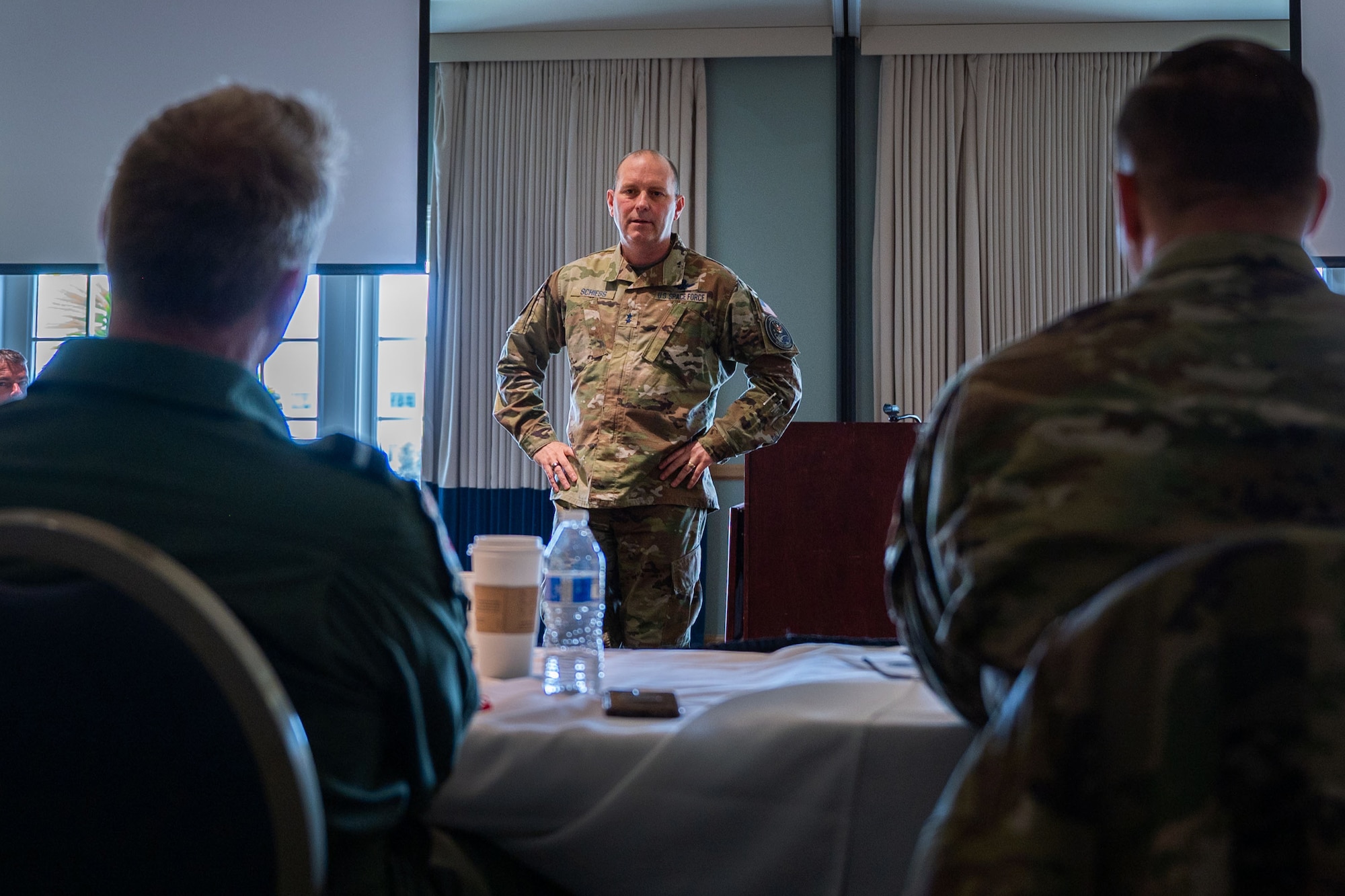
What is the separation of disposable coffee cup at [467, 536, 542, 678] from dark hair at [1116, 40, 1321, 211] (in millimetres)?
743

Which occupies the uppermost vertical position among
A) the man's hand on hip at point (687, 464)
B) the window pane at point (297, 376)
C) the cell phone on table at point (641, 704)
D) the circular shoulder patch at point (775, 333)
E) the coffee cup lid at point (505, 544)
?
the window pane at point (297, 376)

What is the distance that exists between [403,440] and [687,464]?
9.98ft

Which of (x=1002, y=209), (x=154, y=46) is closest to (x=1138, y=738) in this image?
(x=154, y=46)

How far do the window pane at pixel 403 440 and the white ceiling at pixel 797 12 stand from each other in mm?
1897

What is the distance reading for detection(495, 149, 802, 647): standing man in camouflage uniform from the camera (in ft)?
9.10

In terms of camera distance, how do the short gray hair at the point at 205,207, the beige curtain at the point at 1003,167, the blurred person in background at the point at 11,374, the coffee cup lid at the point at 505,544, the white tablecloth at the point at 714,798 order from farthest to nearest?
the beige curtain at the point at 1003,167 → the blurred person in background at the point at 11,374 → the coffee cup lid at the point at 505,544 → the white tablecloth at the point at 714,798 → the short gray hair at the point at 205,207

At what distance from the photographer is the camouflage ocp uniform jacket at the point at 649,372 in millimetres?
2797

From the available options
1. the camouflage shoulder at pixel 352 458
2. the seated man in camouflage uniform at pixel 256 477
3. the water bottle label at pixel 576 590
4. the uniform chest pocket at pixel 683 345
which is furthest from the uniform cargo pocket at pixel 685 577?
the camouflage shoulder at pixel 352 458

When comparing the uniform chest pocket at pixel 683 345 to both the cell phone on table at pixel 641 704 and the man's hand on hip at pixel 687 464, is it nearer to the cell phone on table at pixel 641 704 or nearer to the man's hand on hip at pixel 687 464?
the man's hand on hip at pixel 687 464

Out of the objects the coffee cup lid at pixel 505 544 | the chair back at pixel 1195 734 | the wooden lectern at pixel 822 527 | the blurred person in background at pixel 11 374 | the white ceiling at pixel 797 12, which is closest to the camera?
the chair back at pixel 1195 734

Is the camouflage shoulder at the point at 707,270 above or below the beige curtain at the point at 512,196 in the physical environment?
below

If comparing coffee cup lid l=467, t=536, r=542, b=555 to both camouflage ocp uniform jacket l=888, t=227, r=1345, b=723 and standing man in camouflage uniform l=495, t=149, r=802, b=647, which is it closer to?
camouflage ocp uniform jacket l=888, t=227, r=1345, b=723

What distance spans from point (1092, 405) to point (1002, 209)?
464 cm

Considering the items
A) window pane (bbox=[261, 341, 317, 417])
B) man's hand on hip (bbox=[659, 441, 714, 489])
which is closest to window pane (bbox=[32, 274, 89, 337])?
window pane (bbox=[261, 341, 317, 417])
